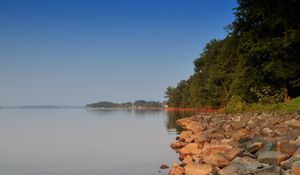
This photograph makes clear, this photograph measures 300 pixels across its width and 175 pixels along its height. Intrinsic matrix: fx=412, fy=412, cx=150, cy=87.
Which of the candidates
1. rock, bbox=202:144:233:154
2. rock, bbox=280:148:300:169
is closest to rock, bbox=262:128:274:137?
rock, bbox=202:144:233:154

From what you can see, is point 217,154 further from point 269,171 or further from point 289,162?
point 269,171

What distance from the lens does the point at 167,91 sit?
13525 centimetres

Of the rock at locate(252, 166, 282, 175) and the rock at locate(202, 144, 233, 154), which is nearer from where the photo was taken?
the rock at locate(252, 166, 282, 175)

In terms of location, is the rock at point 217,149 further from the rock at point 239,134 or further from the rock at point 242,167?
the rock at point 239,134

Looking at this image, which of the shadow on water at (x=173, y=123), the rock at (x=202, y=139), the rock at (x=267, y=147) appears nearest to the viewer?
the rock at (x=267, y=147)

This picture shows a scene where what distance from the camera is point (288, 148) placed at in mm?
10133

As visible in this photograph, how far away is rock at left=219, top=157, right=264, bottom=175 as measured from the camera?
30.7 feet

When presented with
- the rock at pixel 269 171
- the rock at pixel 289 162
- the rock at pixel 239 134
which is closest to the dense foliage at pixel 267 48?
the rock at pixel 239 134

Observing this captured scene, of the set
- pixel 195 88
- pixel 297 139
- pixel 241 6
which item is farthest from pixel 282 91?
pixel 195 88

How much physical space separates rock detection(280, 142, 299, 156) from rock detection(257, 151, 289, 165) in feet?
1.04

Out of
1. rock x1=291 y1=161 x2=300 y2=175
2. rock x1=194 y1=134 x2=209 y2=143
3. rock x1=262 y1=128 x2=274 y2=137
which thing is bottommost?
rock x1=291 y1=161 x2=300 y2=175

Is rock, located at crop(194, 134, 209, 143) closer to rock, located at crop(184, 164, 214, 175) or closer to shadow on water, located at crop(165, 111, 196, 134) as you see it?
rock, located at crop(184, 164, 214, 175)

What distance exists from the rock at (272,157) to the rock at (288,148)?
12.4 inches

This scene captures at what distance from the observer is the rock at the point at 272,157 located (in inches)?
376
